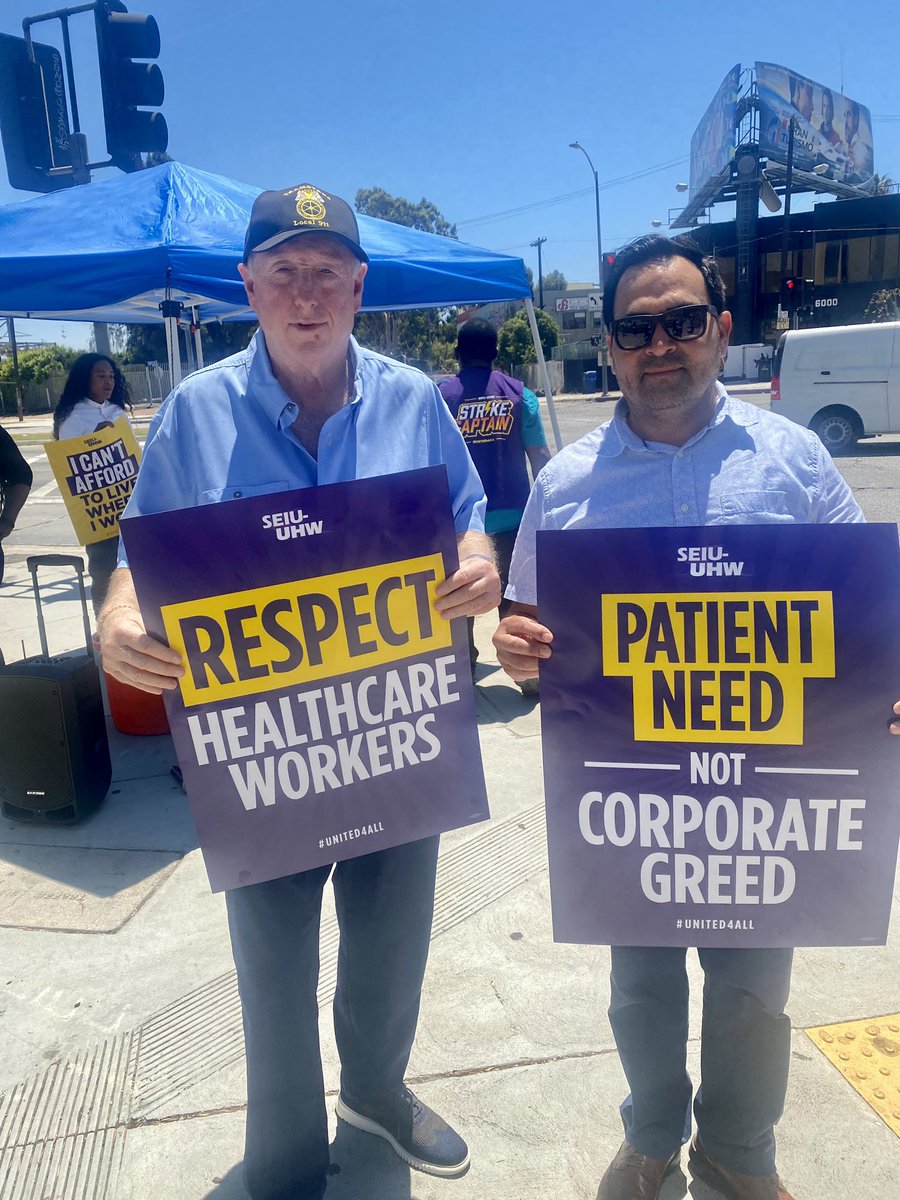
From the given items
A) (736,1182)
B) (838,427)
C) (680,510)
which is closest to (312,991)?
(736,1182)

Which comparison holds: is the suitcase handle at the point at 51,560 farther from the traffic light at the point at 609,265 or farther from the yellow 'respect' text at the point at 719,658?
the yellow 'respect' text at the point at 719,658

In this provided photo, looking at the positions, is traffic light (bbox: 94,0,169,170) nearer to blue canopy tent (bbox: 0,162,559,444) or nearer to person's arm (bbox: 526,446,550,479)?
blue canopy tent (bbox: 0,162,559,444)

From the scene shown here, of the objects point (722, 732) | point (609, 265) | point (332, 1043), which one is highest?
point (609, 265)

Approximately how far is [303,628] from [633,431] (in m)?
0.78

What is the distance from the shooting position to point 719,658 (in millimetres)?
1681

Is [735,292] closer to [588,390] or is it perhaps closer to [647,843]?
[588,390]

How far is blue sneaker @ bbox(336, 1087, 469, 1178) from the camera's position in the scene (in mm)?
2121

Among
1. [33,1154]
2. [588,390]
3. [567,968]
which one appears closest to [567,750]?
[567,968]

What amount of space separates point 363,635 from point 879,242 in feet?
163

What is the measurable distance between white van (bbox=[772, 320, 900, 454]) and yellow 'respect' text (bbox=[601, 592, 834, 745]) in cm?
1456

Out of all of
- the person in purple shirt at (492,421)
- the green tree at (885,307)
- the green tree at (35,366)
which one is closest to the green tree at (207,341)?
the green tree at (35,366)

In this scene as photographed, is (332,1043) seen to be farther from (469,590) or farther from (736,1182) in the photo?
(469,590)

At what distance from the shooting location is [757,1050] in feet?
6.06

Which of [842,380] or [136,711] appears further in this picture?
[842,380]
